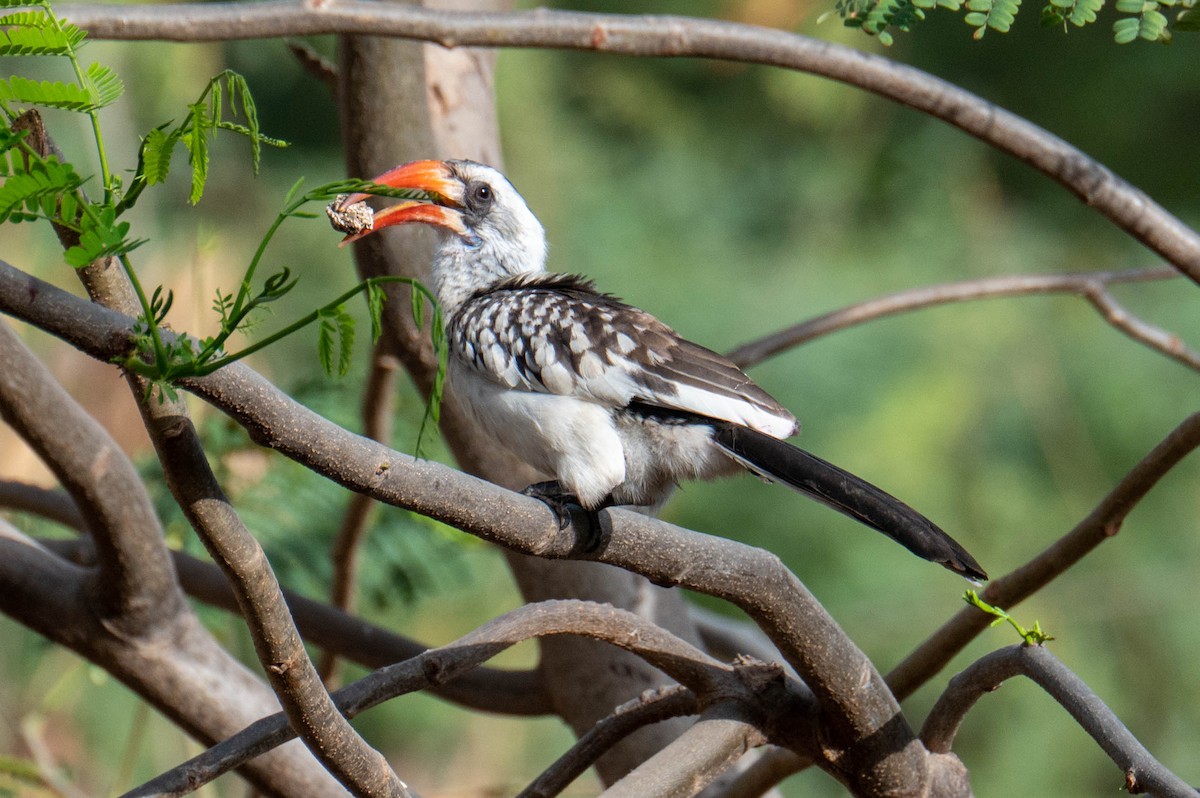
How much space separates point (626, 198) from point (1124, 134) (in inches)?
104

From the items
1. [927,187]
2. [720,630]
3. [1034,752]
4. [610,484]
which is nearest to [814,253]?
[927,187]

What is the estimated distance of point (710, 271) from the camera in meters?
6.57

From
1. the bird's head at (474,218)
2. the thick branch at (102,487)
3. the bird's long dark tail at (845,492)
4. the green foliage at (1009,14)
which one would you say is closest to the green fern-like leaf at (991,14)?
the green foliage at (1009,14)

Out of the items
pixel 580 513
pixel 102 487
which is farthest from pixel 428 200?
pixel 580 513

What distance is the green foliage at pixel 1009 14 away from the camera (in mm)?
1469

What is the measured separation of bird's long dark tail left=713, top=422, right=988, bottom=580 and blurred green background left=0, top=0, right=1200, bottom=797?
7.88ft

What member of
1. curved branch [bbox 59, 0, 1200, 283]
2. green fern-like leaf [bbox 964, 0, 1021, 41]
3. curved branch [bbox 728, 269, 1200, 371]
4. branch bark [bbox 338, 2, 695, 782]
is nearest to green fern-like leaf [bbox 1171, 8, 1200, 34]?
green fern-like leaf [bbox 964, 0, 1021, 41]

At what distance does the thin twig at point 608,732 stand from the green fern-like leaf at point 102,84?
3.31 ft

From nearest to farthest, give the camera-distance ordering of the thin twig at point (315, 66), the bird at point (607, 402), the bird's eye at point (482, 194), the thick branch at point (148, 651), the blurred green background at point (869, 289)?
the bird at point (607, 402), the thick branch at point (148, 651), the bird's eye at point (482, 194), the thin twig at point (315, 66), the blurred green background at point (869, 289)

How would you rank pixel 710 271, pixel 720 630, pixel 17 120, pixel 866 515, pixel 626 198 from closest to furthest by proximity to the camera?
pixel 17 120
pixel 866 515
pixel 720 630
pixel 710 271
pixel 626 198

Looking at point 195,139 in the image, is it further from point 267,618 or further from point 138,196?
point 267,618

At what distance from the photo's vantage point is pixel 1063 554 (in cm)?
181

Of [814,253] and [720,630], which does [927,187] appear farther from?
[720,630]

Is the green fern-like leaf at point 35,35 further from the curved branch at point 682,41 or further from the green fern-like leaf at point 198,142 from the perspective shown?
the curved branch at point 682,41
